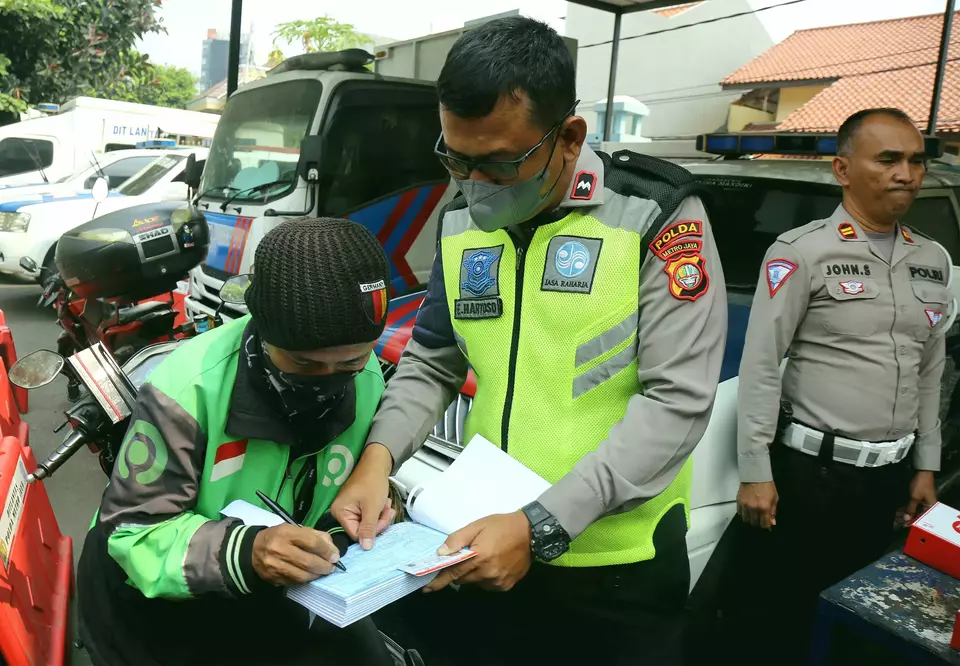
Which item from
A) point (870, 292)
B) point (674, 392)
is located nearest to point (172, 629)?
point (674, 392)

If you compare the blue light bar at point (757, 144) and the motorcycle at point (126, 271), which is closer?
the blue light bar at point (757, 144)

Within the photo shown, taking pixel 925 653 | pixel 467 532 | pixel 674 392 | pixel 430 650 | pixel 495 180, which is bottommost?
pixel 430 650

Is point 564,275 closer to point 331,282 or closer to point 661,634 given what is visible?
point 331,282

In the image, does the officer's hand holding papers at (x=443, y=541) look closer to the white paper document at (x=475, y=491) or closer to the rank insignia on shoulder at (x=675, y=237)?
the white paper document at (x=475, y=491)

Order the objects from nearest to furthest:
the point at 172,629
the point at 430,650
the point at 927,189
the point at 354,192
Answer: the point at 172,629 < the point at 430,650 < the point at 927,189 < the point at 354,192

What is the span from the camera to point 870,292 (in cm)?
225

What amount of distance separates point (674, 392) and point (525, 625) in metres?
0.57

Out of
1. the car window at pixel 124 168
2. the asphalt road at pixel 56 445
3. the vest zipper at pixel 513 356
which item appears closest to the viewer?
the vest zipper at pixel 513 356

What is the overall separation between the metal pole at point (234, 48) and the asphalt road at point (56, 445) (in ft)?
8.89

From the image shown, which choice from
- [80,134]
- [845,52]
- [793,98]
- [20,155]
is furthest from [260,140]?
[845,52]

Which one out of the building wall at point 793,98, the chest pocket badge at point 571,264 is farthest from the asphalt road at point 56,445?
the building wall at point 793,98

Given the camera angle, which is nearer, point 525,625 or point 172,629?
point 172,629

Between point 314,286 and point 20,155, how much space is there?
12361 millimetres

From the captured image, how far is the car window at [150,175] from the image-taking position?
867 cm
